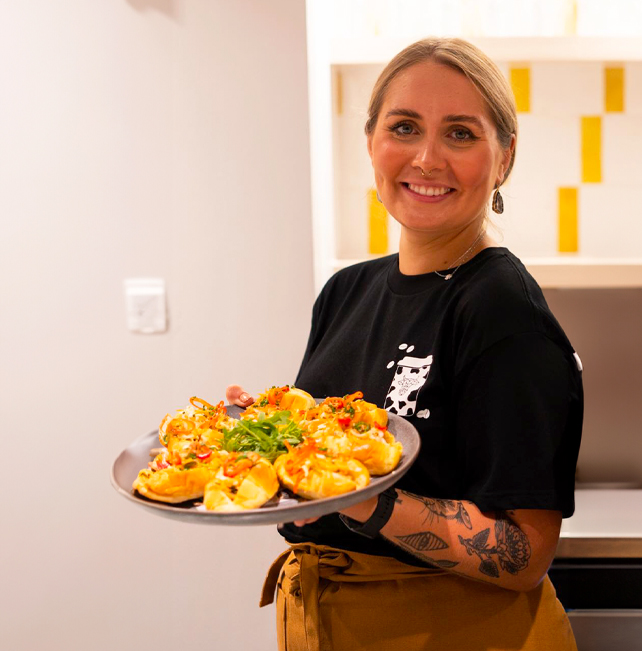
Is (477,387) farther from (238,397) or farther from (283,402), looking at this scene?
(238,397)

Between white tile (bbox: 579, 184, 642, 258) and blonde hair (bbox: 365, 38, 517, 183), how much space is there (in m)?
1.04

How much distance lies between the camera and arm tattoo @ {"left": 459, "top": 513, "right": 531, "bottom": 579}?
3.27 feet

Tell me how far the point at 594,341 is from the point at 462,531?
141 cm

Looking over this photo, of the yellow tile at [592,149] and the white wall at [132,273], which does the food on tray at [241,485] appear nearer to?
the white wall at [132,273]

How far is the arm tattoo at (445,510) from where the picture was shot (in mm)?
996

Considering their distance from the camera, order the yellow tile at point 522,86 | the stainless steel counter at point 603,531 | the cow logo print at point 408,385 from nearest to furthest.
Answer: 1. the cow logo print at point 408,385
2. the stainless steel counter at point 603,531
3. the yellow tile at point 522,86

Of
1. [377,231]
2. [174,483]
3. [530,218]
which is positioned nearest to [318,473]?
[174,483]

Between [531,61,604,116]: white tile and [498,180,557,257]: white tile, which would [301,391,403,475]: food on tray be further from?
[531,61,604,116]: white tile

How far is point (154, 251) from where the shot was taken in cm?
184

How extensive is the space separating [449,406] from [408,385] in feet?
0.21

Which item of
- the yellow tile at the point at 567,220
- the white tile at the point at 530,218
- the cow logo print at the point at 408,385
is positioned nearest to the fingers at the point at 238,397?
the cow logo print at the point at 408,385

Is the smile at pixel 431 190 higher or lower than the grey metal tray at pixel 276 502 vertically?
higher

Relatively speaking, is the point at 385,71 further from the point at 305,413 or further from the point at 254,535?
the point at 254,535

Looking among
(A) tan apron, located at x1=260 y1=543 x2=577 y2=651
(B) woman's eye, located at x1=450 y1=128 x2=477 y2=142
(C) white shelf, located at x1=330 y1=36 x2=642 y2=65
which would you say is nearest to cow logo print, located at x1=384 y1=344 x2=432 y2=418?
(A) tan apron, located at x1=260 y1=543 x2=577 y2=651
